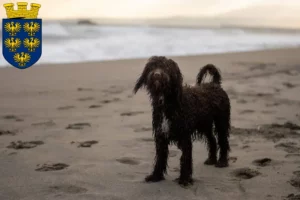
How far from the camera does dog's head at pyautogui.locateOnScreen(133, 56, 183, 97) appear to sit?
366 cm

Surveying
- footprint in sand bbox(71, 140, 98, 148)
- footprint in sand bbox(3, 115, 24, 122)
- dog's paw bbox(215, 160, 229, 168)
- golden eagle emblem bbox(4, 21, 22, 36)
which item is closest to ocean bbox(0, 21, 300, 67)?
golden eagle emblem bbox(4, 21, 22, 36)

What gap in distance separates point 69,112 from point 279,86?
15.4ft

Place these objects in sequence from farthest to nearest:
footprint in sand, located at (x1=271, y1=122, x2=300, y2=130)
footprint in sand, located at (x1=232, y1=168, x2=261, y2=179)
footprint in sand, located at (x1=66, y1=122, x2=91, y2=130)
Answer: footprint in sand, located at (x1=66, y1=122, x2=91, y2=130)
footprint in sand, located at (x1=271, y1=122, x2=300, y2=130)
footprint in sand, located at (x1=232, y1=168, x2=261, y2=179)

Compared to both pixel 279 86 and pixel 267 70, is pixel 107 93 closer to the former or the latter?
pixel 279 86

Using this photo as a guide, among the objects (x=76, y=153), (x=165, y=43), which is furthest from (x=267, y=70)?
(x=165, y=43)

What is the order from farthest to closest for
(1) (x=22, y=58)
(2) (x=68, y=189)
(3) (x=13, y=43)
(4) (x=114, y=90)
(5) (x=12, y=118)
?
(4) (x=114, y=90), (1) (x=22, y=58), (3) (x=13, y=43), (5) (x=12, y=118), (2) (x=68, y=189)

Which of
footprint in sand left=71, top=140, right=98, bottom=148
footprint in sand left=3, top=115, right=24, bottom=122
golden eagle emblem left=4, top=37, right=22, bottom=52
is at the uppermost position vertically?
golden eagle emblem left=4, top=37, right=22, bottom=52

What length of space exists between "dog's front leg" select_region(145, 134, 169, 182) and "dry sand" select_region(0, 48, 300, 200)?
0.24 feet

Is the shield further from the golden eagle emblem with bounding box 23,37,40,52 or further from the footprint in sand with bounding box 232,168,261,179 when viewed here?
the footprint in sand with bounding box 232,168,261,179

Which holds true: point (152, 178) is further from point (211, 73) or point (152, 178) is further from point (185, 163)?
point (211, 73)

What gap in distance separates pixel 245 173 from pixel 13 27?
192 inches

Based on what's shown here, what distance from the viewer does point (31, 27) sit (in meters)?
7.42

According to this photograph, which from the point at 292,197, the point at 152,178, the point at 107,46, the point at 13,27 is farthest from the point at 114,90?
the point at 107,46

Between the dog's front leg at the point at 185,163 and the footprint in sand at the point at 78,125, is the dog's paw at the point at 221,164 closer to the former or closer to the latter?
the dog's front leg at the point at 185,163
